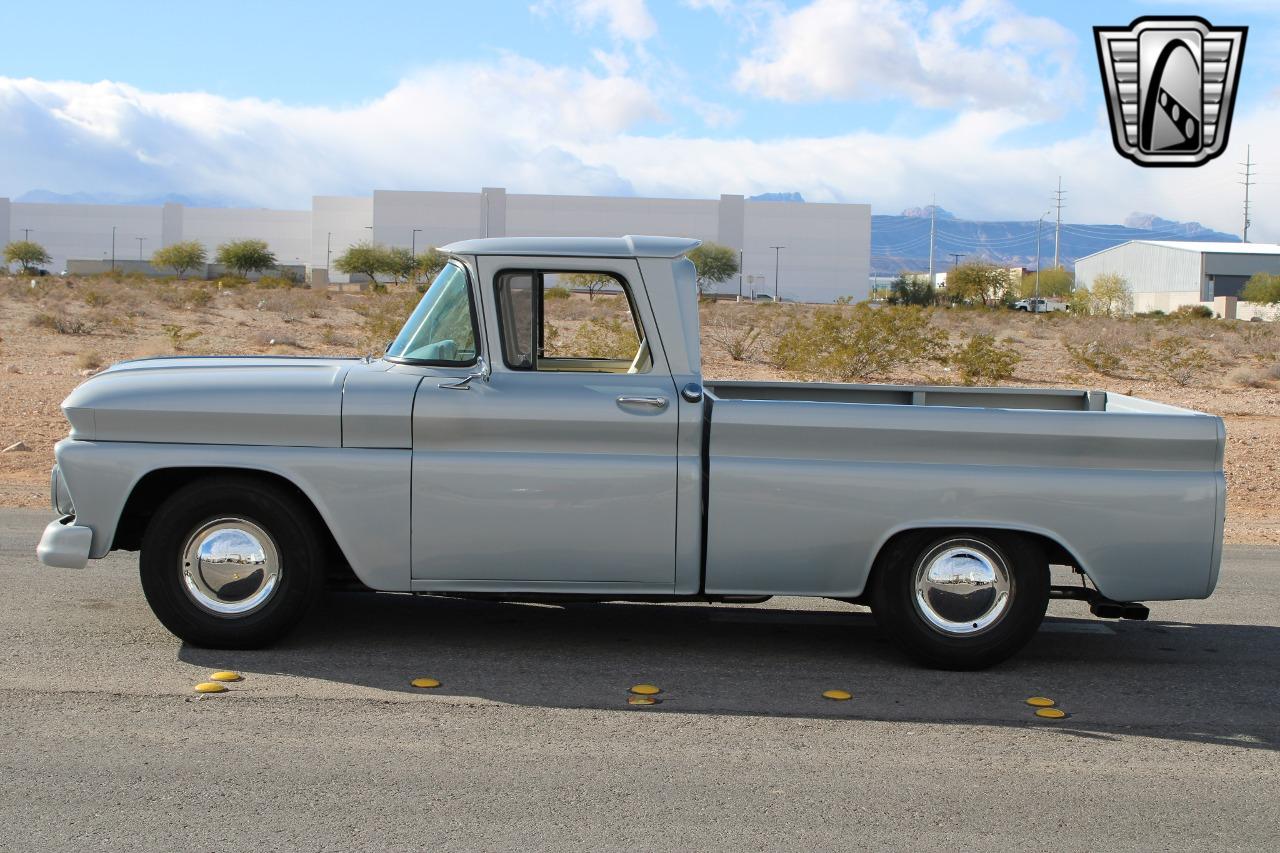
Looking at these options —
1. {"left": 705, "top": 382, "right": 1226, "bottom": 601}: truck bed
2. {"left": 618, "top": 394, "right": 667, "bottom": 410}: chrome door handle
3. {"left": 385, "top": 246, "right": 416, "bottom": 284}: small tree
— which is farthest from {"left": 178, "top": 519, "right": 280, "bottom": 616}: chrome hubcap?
{"left": 385, "top": 246, "right": 416, "bottom": 284}: small tree

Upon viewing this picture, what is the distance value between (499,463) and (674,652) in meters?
1.37

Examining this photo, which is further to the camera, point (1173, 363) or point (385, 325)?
point (385, 325)

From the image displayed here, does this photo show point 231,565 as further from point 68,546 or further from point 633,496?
point 633,496

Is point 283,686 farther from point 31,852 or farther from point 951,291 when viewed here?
point 951,291

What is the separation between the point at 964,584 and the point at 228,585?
3.43 metres

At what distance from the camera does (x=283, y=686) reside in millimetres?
5793

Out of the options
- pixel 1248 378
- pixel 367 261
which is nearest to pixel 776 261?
pixel 367 261

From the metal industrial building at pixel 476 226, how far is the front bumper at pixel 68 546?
297 ft

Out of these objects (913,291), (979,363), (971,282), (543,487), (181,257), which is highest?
(181,257)

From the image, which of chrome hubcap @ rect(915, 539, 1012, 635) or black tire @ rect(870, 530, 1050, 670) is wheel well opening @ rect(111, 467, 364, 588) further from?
chrome hubcap @ rect(915, 539, 1012, 635)

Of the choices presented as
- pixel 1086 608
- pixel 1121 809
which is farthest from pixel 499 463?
pixel 1086 608

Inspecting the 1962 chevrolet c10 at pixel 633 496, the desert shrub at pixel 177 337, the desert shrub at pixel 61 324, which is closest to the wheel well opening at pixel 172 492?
the 1962 chevrolet c10 at pixel 633 496

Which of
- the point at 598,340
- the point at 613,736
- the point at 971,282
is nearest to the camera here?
the point at 613,736

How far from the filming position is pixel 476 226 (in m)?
104
